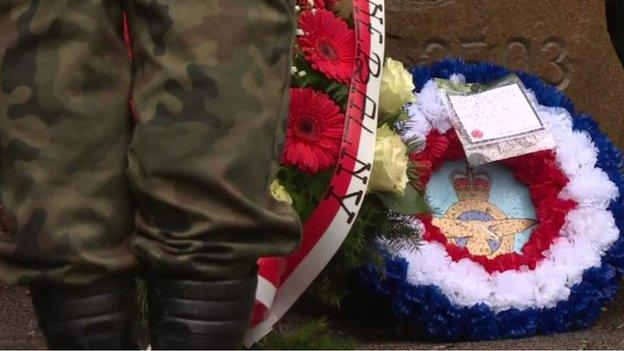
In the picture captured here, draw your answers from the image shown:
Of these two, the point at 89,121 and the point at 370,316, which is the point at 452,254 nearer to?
the point at 370,316

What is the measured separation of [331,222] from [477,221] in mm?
652

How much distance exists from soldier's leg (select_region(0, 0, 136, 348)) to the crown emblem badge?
51.6 inches

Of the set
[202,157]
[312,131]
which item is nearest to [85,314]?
[202,157]

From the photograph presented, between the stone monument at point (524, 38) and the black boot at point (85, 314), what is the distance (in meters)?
1.64

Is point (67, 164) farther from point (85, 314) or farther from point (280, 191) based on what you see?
point (280, 191)

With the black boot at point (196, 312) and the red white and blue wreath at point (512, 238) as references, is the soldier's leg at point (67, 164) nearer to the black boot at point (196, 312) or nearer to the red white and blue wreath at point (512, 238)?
the black boot at point (196, 312)

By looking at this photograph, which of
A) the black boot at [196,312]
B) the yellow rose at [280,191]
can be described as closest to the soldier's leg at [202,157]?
the black boot at [196,312]

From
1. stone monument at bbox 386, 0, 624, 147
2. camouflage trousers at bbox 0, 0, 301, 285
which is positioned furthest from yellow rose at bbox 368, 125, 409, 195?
camouflage trousers at bbox 0, 0, 301, 285

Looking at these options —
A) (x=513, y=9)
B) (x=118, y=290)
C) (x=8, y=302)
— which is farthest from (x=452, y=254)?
(x=118, y=290)

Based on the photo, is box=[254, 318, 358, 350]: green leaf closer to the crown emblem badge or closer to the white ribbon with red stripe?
the white ribbon with red stripe

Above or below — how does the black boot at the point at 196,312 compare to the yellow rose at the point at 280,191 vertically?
above

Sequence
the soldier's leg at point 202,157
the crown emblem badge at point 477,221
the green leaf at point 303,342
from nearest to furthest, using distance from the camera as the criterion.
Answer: the soldier's leg at point 202,157
the green leaf at point 303,342
the crown emblem badge at point 477,221

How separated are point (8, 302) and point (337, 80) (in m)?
1.00

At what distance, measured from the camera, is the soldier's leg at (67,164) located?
1513 mm
